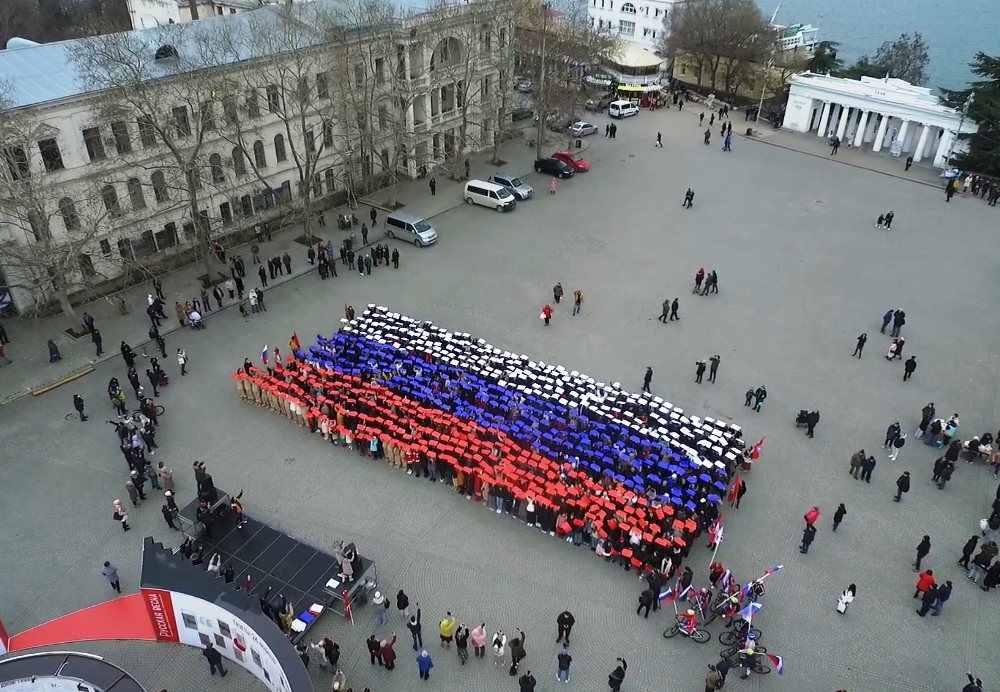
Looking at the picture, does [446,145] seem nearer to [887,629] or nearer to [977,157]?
[977,157]

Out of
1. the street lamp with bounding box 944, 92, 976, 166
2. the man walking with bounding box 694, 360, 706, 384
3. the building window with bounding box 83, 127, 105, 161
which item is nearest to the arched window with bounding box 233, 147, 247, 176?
the building window with bounding box 83, 127, 105, 161

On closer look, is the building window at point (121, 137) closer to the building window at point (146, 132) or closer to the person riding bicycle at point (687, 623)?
the building window at point (146, 132)

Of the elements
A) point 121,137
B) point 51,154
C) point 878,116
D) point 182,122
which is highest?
point 182,122

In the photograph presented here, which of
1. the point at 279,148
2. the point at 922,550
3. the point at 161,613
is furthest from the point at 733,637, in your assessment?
the point at 279,148

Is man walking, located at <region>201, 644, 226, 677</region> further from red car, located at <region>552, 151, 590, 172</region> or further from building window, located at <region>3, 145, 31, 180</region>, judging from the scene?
red car, located at <region>552, 151, 590, 172</region>

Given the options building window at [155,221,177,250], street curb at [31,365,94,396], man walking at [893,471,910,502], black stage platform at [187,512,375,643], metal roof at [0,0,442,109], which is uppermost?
metal roof at [0,0,442,109]

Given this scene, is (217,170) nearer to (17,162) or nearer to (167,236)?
(167,236)

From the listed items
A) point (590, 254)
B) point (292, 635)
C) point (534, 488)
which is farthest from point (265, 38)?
point (292, 635)
